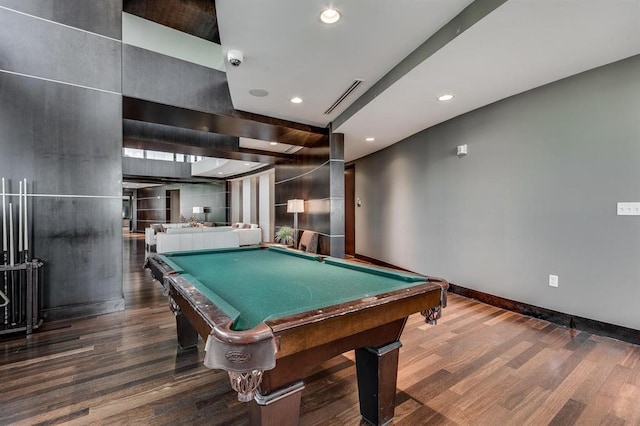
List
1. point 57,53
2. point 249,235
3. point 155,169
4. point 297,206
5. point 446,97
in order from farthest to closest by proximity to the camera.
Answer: point 155,169 → point 249,235 → point 297,206 → point 446,97 → point 57,53

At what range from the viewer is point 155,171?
11.3 m

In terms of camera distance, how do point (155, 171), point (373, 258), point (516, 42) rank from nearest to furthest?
point (516, 42), point (373, 258), point (155, 171)

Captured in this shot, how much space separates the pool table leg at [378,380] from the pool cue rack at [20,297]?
327cm

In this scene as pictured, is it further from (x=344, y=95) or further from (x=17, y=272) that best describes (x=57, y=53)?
(x=344, y=95)

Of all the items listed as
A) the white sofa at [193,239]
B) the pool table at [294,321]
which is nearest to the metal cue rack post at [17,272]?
the pool table at [294,321]

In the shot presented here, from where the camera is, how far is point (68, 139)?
321cm

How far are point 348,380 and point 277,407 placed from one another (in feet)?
3.54

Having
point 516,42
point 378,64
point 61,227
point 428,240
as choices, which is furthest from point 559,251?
point 61,227

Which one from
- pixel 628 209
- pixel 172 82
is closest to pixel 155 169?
pixel 172 82

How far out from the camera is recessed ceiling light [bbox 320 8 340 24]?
7.29ft

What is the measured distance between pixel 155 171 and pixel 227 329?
12.1 meters

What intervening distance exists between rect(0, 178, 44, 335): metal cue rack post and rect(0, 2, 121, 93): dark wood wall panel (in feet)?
3.98

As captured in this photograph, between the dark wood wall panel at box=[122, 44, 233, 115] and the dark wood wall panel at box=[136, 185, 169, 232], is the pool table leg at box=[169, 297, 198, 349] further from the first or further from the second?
the dark wood wall panel at box=[136, 185, 169, 232]

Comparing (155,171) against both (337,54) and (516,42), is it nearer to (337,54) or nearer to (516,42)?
(337,54)
